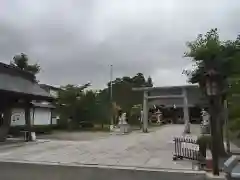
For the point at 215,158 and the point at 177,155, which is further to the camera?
the point at 177,155

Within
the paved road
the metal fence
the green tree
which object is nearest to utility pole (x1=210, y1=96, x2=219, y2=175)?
the paved road

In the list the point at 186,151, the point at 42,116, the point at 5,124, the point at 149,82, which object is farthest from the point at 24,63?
the point at 149,82

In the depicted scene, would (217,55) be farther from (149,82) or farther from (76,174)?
(149,82)

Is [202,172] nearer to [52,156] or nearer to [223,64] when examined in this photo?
[223,64]

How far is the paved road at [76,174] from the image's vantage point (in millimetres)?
9680

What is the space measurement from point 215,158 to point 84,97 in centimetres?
2802

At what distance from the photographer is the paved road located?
968 cm

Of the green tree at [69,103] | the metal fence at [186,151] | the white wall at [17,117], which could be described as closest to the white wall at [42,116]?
the green tree at [69,103]

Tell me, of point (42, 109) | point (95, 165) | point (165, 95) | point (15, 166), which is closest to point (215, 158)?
point (95, 165)

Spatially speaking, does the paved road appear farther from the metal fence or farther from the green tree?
the green tree

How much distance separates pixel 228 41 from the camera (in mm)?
13078

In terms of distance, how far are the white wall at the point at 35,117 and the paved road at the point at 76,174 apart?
17796 mm

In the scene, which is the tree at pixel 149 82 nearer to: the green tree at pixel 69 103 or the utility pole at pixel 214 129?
the green tree at pixel 69 103

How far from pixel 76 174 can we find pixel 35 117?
76.5ft
